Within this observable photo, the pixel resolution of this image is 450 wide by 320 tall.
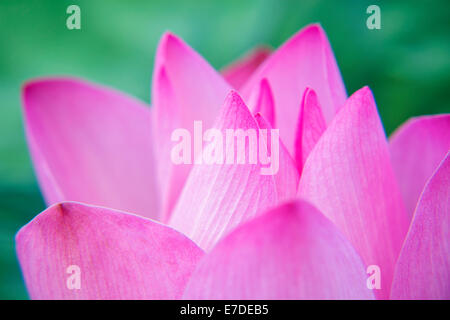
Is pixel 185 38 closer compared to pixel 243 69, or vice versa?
pixel 243 69

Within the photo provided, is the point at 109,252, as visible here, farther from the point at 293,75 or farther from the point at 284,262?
the point at 293,75

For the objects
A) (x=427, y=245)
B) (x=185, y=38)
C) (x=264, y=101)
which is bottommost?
(x=427, y=245)

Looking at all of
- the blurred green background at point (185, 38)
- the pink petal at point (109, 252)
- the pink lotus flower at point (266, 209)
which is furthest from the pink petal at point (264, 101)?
the blurred green background at point (185, 38)

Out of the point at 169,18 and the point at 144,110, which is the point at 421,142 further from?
the point at 169,18

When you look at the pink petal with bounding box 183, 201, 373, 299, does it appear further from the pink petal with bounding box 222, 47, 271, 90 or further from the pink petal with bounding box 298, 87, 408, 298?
the pink petal with bounding box 222, 47, 271, 90

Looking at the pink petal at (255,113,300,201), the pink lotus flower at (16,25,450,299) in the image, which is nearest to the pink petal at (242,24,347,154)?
the pink lotus flower at (16,25,450,299)

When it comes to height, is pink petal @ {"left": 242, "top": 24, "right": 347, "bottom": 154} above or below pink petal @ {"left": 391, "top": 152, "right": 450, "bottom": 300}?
above

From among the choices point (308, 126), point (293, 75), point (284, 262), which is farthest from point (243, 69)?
point (284, 262)
